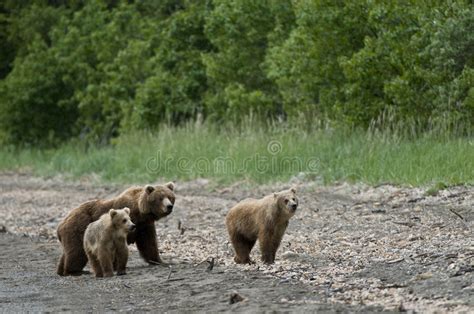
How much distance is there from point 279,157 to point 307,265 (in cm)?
1154

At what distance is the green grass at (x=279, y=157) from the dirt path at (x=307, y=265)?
879mm

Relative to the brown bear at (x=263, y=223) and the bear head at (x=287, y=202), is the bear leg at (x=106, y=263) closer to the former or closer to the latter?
the brown bear at (x=263, y=223)

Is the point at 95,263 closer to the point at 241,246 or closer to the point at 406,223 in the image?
the point at 241,246

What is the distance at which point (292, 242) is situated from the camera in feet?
40.8

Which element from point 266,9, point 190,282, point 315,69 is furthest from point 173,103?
point 190,282

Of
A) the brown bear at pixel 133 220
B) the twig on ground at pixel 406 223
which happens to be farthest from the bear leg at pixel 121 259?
the twig on ground at pixel 406 223

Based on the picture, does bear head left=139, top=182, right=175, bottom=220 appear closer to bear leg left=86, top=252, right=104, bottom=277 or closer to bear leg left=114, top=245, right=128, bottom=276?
bear leg left=114, top=245, right=128, bottom=276

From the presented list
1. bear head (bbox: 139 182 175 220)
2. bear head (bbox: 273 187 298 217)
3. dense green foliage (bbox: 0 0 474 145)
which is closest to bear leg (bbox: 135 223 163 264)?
bear head (bbox: 139 182 175 220)

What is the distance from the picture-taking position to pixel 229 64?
102 ft

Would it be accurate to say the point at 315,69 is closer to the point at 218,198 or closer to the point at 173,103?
the point at 218,198

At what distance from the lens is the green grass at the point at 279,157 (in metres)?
17.4

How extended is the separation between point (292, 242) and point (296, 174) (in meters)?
7.95

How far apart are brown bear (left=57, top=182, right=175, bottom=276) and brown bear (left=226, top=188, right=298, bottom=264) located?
723 millimetres

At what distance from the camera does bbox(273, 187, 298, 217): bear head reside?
10305 mm
